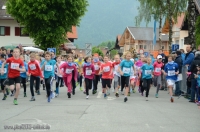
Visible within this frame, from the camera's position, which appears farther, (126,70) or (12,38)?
(12,38)

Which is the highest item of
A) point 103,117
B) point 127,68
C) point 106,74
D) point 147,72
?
point 127,68

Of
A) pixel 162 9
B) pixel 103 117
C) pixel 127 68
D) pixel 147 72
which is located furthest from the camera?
pixel 162 9

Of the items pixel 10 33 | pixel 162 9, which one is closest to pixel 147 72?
pixel 162 9

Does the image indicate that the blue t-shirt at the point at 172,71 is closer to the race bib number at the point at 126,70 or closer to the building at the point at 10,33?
the race bib number at the point at 126,70

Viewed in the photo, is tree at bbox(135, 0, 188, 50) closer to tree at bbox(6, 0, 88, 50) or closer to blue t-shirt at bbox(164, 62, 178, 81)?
tree at bbox(6, 0, 88, 50)

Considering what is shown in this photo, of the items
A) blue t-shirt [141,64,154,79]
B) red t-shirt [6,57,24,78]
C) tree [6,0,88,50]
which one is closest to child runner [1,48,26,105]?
red t-shirt [6,57,24,78]

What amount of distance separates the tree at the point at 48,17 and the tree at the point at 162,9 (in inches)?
279


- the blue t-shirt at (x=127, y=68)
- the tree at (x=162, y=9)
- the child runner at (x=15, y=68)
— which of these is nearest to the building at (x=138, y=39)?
the tree at (x=162, y=9)

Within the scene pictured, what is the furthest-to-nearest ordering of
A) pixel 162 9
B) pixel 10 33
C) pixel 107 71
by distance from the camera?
pixel 10 33, pixel 162 9, pixel 107 71

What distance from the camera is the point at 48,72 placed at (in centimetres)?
1460

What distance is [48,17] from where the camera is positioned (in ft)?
135

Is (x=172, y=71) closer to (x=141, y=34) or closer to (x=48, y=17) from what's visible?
(x=48, y=17)

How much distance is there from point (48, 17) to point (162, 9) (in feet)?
41.5

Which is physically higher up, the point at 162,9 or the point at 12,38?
the point at 162,9
